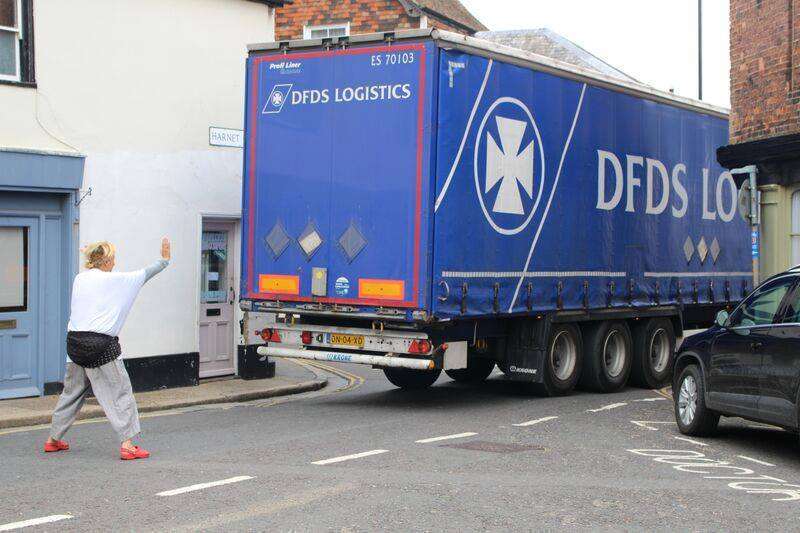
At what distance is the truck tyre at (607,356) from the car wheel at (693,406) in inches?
124

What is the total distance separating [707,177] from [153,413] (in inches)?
358

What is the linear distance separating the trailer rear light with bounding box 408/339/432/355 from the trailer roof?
3117mm

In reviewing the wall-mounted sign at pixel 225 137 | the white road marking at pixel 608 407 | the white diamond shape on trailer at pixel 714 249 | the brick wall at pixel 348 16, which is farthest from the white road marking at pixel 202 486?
the brick wall at pixel 348 16

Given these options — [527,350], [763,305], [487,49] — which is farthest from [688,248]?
[763,305]

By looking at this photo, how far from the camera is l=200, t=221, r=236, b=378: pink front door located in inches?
596

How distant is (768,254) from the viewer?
51.4 ft

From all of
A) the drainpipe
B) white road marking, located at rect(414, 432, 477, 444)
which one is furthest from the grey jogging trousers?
the drainpipe

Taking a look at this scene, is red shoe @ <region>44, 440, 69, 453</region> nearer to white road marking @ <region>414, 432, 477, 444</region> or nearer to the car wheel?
white road marking @ <region>414, 432, 477, 444</region>

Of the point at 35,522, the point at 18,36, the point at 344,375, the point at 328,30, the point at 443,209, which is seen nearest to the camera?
the point at 35,522

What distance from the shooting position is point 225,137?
15.0 metres

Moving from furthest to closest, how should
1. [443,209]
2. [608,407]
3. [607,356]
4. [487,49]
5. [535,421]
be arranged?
[607,356]
[608,407]
[487,49]
[443,209]
[535,421]

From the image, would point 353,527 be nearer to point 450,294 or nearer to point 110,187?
point 450,294

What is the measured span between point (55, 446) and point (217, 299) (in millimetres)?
5895

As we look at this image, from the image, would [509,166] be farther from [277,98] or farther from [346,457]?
[346,457]
